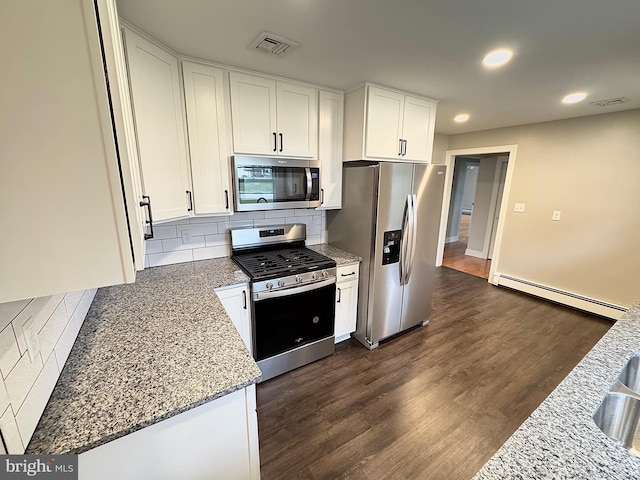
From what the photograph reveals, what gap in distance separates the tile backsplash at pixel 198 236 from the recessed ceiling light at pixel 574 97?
2879 millimetres

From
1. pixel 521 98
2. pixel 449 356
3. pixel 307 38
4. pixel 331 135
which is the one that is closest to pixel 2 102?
pixel 307 38

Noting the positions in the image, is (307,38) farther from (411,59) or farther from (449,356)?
(449,356)

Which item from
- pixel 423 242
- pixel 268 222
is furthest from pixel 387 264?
pixel 268 222

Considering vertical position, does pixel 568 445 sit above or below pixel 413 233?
below

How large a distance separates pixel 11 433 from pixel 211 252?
178cm

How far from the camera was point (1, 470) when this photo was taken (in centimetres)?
60

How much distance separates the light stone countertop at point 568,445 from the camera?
2.10ft

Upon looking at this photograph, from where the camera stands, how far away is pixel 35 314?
0.82 meters

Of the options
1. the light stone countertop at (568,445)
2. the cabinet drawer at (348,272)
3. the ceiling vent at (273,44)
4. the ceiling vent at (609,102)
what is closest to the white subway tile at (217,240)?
the cabinet drawer at (348,272)

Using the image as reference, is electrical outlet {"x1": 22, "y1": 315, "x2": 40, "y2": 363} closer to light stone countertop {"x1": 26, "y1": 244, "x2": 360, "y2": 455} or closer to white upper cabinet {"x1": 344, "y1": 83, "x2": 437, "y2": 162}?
light stone countertop {"x1": 26, "y1": 244, "x2": 360, "y2": 455}

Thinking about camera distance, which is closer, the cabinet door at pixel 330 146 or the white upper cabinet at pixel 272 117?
the white upper cabinet at pixel 272 117

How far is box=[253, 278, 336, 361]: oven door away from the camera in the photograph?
6.57 ft

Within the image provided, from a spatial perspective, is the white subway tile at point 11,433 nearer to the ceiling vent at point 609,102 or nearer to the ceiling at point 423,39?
the ceiling at point 423,39

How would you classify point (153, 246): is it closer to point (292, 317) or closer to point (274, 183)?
point (274, 183)
